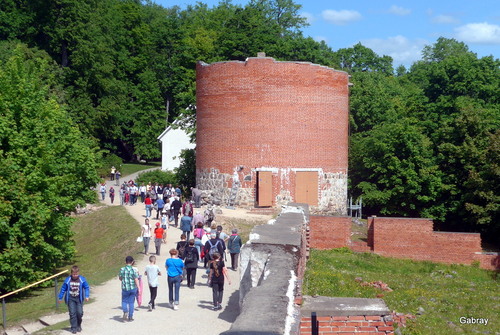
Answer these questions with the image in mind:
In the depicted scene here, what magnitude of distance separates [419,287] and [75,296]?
11935 millimetres

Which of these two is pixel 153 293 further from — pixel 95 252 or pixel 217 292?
pixel 95 252

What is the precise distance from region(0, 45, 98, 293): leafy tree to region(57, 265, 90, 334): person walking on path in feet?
23.0

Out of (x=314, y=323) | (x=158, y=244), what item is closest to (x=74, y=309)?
(x=314, y=323)

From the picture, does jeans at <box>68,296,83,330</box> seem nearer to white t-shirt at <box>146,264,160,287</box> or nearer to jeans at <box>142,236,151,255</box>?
white t-shirt at <box>146,264,160,287</box>

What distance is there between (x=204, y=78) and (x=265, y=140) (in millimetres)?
4676

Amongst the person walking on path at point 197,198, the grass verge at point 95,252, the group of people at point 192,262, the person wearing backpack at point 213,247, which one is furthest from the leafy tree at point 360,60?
the person wearing backpack at point 213,247

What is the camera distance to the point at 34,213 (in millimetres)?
19469

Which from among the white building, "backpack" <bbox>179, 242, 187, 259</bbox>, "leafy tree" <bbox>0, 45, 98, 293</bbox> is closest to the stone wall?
"leafy tree" <bbox>0, 45, 98, 293</bbox>

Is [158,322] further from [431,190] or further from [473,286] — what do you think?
[431,190]

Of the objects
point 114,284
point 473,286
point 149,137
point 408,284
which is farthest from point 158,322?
point 149,137

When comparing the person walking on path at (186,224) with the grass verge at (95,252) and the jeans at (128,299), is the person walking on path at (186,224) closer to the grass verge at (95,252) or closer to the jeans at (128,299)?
the grass verge at (95,252)

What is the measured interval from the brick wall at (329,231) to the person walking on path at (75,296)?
15776 mm

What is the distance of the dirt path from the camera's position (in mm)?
12191

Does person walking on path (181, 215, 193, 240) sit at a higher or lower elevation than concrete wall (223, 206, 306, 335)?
lower
